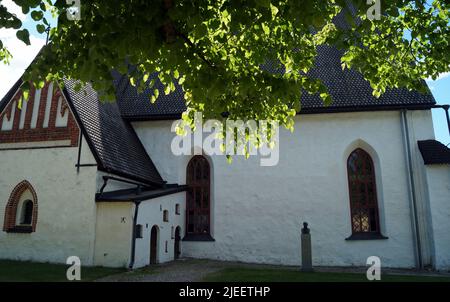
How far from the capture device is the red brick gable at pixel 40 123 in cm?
1299

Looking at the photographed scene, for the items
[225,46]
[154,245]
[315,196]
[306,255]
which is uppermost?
[225,46]

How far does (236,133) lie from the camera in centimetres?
777

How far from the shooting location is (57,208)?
12523 millimetres

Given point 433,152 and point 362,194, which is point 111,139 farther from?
point 433,152

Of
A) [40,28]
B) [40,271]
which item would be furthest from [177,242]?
[40,28]

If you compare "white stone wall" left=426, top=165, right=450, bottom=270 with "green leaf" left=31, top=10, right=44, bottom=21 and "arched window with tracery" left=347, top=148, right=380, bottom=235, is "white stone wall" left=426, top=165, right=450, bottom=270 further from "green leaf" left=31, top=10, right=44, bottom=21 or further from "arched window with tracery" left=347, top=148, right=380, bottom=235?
"green leaf" left=31, top=10, right=44, bottom=21

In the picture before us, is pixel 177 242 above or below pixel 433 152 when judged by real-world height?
below

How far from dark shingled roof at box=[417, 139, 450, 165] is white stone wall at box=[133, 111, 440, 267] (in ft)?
1.57

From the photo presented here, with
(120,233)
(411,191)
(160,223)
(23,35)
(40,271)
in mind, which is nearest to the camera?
(23,35)

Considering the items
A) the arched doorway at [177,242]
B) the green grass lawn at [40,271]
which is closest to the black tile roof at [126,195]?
the arched doorway at [177,242]

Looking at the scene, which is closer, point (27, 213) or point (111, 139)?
point (27, 213)

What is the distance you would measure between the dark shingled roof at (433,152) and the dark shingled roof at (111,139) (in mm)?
10649

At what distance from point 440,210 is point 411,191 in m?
1.22

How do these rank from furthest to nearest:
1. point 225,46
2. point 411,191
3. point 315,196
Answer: point 315,196 → point 411,191 → point 225,46
